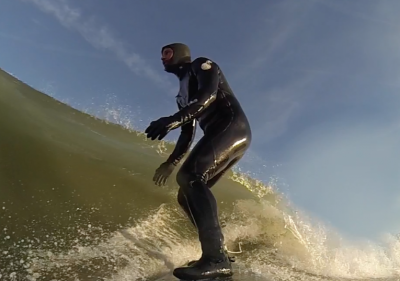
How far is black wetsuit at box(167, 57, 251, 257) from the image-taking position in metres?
2.78

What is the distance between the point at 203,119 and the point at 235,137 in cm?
33

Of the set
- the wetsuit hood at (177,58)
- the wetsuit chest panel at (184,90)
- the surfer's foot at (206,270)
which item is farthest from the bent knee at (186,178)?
the wetsuit hood at (177,58)

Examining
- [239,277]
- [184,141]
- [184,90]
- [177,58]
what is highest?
[177,58]

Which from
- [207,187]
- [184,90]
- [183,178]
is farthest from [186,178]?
[184,90]

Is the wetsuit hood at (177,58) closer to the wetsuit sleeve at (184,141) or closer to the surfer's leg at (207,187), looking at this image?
the wetsuit sleeve at (184,141)

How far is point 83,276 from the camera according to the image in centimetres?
264

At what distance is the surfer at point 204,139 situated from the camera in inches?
104

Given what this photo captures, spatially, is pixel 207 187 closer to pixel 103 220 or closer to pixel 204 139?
pixel 204 139

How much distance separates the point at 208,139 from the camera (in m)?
3.18

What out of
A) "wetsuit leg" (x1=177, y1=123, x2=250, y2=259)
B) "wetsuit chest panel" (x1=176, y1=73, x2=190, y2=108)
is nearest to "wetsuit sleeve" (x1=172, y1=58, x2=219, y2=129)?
"wetsuit chest panel" (x1=176, y1=73, x2=190, y2=108)

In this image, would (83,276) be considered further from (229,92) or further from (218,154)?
(229,92)

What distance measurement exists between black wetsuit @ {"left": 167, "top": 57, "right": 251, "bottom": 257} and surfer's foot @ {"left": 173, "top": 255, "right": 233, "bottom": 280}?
0.18 feet

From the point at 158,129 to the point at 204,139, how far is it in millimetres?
519

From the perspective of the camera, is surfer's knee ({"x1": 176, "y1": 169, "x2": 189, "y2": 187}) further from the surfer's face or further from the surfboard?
the surfer's face
